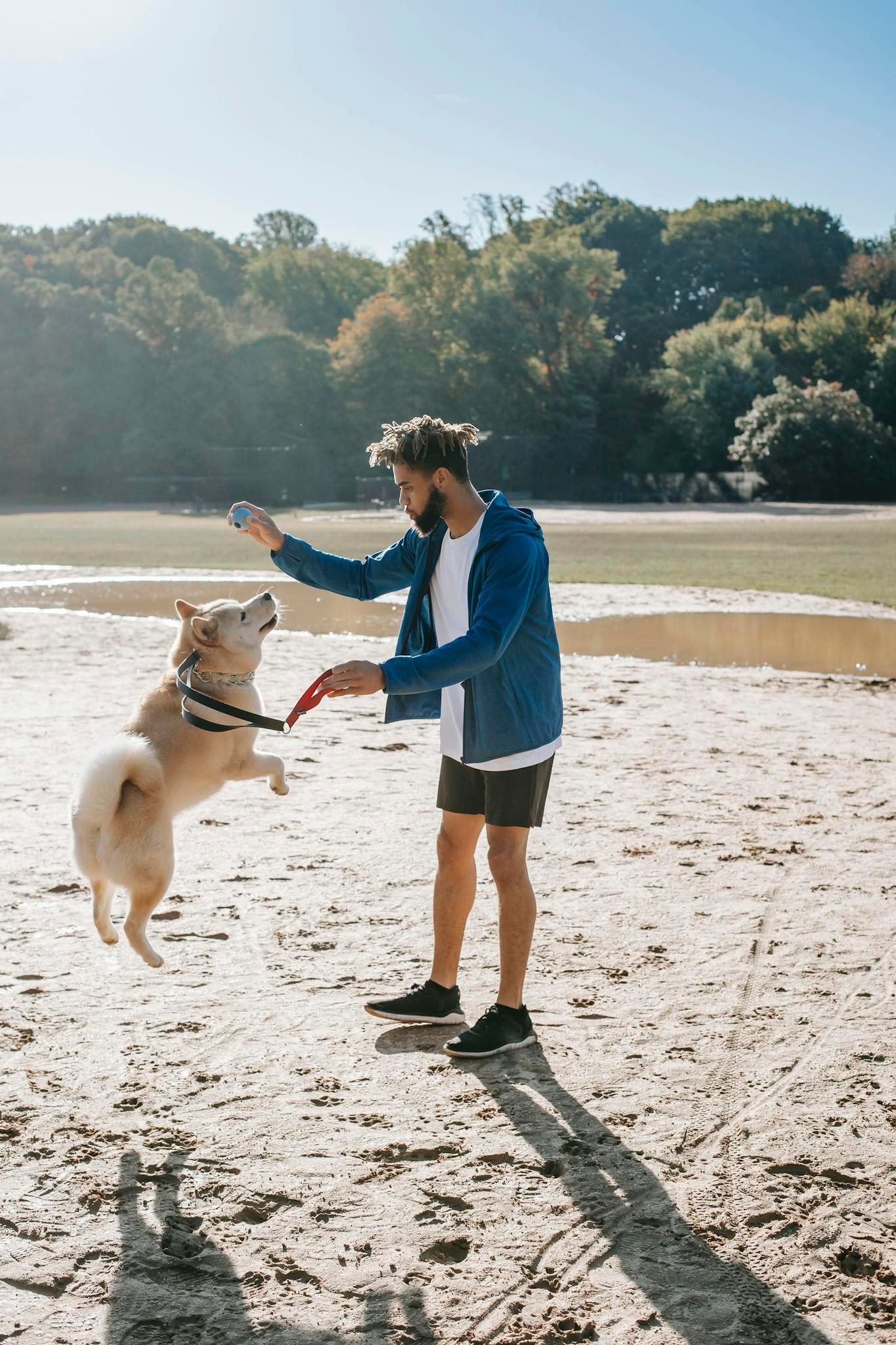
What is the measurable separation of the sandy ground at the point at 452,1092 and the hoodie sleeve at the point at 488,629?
1448 mm

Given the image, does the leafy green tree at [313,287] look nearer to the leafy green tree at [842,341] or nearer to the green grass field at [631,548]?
the leafy green tree at [842,341]

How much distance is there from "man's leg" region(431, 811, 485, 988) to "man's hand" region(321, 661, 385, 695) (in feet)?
3.08

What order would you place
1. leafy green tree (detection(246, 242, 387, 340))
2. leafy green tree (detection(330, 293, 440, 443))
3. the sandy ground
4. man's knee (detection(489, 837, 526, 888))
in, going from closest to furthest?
the sandy ground
man's knee (detection(489, 837, 526, 888))
leafy green tree (detection(330, 293, 440, 443))
leafy green tree (detection(246, 242, 387, 340))

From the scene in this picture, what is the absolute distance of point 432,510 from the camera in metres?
4.16

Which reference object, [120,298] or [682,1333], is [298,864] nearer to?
[682,1333]

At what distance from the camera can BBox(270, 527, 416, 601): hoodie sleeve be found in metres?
4.76

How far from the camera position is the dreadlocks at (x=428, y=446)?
4.04m

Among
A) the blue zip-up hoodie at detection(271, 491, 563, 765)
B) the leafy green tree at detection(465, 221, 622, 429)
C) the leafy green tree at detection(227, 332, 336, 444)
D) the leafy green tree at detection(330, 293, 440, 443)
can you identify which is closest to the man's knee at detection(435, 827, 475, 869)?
the blue zip-up hoodie at detection(271, 491, 563, 765)

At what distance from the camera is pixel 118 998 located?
479 cm

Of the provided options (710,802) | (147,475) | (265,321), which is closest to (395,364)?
(147,475)

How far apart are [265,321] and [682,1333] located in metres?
87.1

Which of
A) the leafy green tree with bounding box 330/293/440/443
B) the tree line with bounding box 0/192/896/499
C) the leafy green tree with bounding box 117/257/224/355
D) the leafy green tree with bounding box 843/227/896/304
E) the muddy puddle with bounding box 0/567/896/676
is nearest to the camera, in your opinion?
the muddy puddle with bounding box 0/567/896/676

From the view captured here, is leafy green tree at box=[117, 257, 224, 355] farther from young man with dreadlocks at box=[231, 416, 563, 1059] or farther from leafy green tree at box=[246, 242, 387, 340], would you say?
young man with dreadlocks at box=[231, 416, 563, 1059]

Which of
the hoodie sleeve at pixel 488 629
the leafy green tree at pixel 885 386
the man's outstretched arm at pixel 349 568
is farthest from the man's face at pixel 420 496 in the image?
the leafy green tree at pixel 885 386
